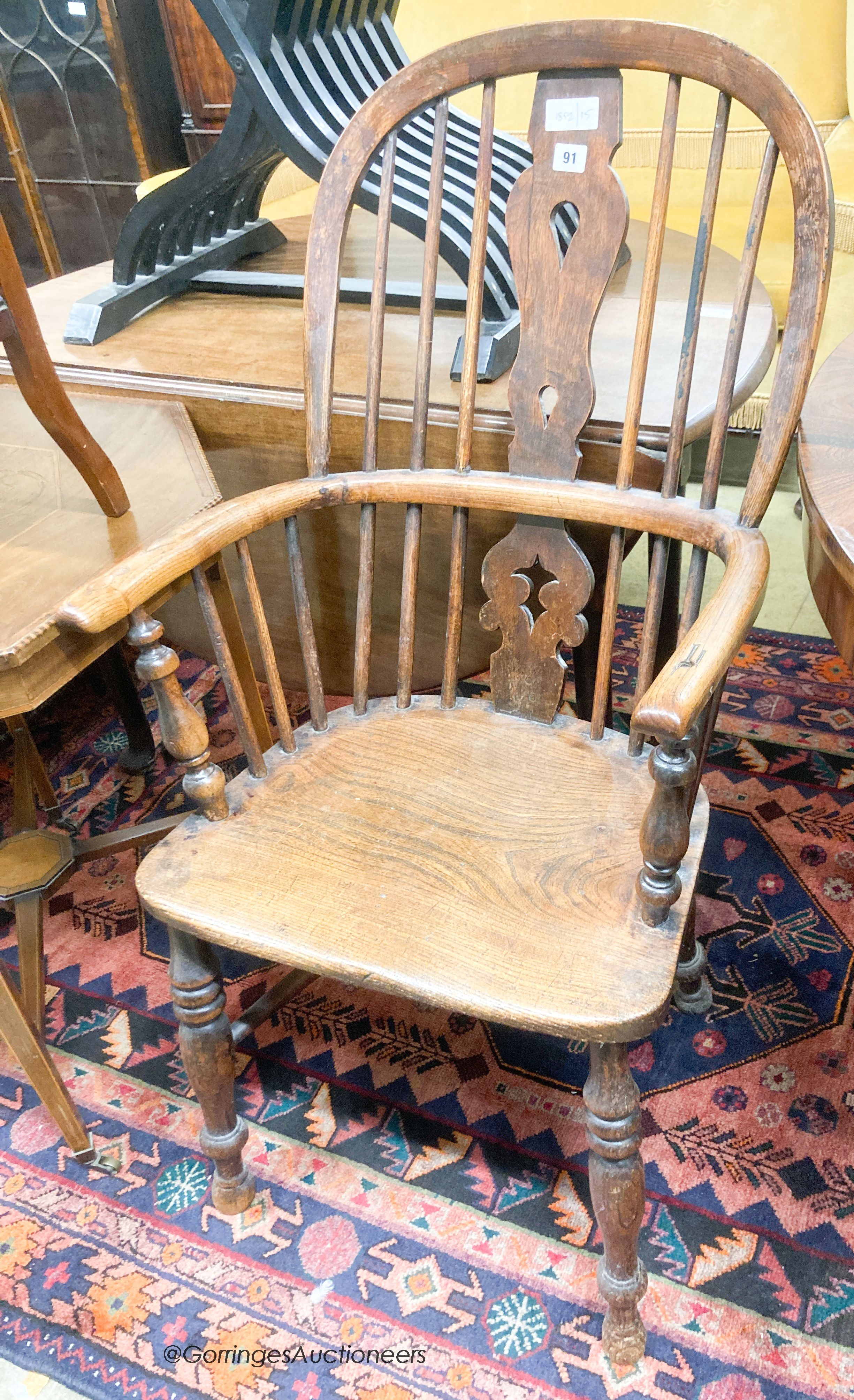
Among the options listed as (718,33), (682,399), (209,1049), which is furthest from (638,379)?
(718,33)

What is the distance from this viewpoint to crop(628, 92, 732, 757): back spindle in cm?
93

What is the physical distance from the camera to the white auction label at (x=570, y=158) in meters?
1.00

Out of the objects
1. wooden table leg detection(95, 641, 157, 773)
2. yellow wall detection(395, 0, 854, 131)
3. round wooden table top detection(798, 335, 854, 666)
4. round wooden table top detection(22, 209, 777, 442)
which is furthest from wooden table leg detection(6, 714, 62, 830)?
yellow wall detection(395, 0, 854, 131)

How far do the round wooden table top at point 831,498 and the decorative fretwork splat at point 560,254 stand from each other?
24 centimetres

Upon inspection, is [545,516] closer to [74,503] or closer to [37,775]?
[74,503]

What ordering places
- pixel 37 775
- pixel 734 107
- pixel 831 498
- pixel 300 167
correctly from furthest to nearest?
pixel 734 107 → pixel 37 775 → pixel 300 167 → pixel 831 498

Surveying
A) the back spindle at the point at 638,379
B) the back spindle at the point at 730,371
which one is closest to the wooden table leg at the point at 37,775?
the back spindle at the point at 638,379

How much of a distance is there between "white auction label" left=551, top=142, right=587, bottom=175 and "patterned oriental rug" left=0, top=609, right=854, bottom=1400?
107cm

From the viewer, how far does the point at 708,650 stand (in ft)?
2.49

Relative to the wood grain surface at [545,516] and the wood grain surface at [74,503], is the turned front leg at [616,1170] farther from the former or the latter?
the wood grain surface at [74,503]

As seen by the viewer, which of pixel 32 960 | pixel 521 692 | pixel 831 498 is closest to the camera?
pixel 831 498

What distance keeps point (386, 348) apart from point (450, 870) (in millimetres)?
864

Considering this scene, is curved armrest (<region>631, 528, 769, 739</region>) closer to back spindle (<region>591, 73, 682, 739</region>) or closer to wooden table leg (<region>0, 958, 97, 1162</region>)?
back spindle (<region>591, 73, 682, 739</region>)

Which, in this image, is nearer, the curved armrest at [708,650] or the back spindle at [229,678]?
the curved armrest at [708,650]
